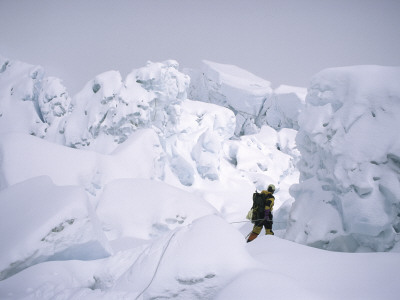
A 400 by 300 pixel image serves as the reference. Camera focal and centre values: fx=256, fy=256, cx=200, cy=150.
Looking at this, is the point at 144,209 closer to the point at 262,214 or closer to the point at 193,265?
the point at 262,214

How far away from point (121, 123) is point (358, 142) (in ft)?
36.1

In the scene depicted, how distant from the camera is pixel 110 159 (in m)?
8.29

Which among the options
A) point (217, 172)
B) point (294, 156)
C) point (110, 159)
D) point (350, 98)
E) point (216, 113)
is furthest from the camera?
point (294, 156)

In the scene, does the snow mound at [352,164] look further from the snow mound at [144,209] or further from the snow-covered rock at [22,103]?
the snow-covered rock at [22,103]

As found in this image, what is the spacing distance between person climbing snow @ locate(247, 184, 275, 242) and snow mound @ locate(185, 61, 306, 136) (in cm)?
2450

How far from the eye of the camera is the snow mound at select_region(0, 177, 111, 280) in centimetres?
364

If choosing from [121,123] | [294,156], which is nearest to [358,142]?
[121,123]

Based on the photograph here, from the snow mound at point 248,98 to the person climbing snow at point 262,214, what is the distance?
24.5 meters

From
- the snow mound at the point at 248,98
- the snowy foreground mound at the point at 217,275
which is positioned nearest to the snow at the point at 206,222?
the snowy foreground mound at the point at 217,275

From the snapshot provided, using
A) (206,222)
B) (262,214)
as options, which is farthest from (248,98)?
(206,222)

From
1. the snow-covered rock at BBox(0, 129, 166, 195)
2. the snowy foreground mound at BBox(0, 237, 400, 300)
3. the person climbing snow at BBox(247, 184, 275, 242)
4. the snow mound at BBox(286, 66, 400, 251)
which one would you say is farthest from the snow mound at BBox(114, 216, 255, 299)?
the snow-covered rock at BBox(0, 129, 166, 195)

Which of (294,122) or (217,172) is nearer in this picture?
(217,172)

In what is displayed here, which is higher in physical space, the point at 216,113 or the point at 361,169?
the point at 361,169

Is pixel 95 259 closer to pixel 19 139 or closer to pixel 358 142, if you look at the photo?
pixel 19 139
